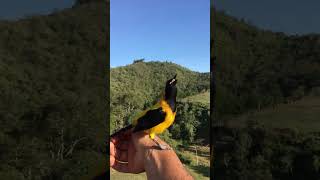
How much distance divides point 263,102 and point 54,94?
3.68 meters

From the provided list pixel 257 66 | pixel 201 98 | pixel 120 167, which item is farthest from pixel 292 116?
pixel 120 167

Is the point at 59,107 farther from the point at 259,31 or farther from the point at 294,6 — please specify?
the point at 294,6

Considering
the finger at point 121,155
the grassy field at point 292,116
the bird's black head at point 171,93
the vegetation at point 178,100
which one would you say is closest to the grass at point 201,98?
the vegetation at point 178,100

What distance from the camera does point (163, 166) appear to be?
27.0ft

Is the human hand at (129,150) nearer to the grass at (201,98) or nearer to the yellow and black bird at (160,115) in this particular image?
the yellow and black bird at (160,115)

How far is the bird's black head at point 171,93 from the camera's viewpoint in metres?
8.34

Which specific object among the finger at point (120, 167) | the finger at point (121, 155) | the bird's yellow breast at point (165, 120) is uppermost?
the bird's yellow breast at point (165, 120)

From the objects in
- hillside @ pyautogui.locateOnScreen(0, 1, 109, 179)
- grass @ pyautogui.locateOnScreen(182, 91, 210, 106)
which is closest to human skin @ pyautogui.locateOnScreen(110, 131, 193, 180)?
hillside @ pyautogui.locateOnScreen(0, 1, 109, 179)

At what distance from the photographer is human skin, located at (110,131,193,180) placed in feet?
26.9

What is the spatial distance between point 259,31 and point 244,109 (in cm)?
148

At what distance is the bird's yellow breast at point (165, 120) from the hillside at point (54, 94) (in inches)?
59.1

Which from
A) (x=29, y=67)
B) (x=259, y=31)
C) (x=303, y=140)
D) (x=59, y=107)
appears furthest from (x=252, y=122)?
(x=29, y=67)

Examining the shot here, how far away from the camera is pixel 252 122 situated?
32.7ft

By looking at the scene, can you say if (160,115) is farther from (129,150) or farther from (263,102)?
(263,102)
